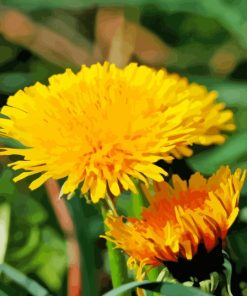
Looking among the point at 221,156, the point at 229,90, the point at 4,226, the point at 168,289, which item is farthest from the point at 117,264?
the point at 229,90

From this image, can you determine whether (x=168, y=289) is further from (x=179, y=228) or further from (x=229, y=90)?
(x=229, y=90)

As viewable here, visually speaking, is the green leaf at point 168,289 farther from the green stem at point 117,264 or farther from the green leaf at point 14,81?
the green leaf at point 14,81

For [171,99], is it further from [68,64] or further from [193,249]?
[68,64]

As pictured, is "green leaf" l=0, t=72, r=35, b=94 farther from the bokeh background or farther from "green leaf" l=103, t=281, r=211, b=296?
"green leaf" l=103, t=281, r=211, b=296

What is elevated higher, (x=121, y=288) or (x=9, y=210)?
(x=9, y=210)

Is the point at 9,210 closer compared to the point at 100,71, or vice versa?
the point at 100,71

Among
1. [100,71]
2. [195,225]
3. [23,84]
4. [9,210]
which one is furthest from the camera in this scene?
[23,84]

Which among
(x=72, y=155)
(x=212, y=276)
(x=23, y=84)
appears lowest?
(x=212, y=276)

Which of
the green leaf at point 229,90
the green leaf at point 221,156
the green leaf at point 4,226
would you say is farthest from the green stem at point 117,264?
the green leaf at point 229,90

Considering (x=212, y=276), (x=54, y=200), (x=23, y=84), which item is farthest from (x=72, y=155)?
(x=23, y=84)
